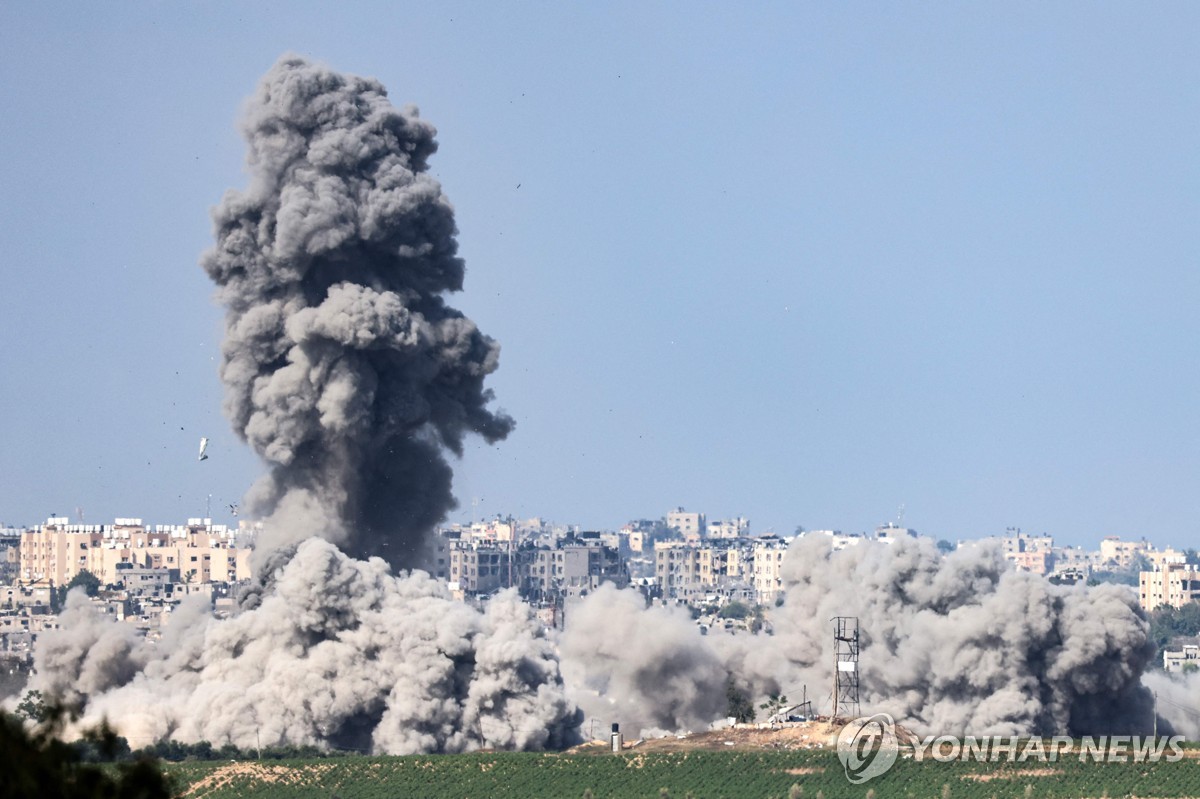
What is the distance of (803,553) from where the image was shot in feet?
278

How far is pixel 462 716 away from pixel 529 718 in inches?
81.4

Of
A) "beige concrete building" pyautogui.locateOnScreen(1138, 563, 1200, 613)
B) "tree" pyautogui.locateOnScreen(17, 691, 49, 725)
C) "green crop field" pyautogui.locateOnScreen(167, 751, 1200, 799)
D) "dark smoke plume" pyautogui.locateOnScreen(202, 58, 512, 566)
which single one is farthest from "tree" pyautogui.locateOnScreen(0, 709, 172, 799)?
"beige concrete building" pyautogui.locateOnScreen(1138, 563, 1200, 613)

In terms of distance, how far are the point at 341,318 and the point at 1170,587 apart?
117391mm

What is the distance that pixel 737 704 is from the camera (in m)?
79.6

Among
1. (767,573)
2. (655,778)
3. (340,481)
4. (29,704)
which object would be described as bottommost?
(655,778)

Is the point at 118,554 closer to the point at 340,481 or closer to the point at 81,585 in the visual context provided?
the point at 81,585

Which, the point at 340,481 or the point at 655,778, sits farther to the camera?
the point at 340,481

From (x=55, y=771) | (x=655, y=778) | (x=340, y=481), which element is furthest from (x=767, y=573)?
(x=55, y=771)

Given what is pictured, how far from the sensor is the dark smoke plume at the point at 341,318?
74500mm

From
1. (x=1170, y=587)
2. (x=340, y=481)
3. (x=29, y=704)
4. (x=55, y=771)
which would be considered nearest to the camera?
(x=55, y=771)

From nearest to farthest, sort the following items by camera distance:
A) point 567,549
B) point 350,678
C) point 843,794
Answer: point 843,794 < point 350,678 < point 567,549

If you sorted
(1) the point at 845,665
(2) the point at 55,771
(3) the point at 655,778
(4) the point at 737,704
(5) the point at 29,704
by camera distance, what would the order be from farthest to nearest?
(4) the point at 737,704, (5) the point at 29,704, (1) the point at 845,665, (3) the point at 655,778, (2) the point at 55,771

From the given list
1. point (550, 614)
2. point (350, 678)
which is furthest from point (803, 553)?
point (550, 614)

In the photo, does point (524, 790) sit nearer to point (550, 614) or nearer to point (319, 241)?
point (319, 241)
